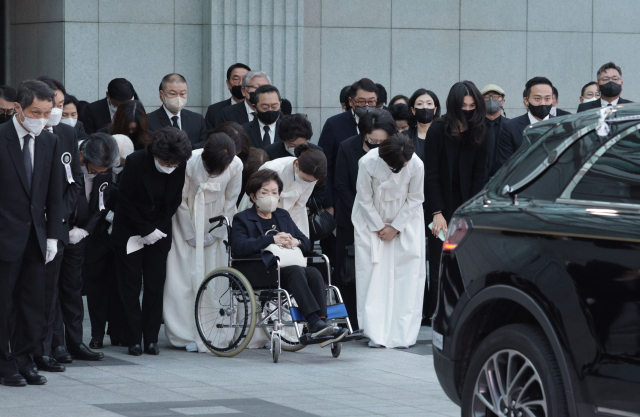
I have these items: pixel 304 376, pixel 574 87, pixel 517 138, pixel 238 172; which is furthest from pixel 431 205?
pixel 574 87

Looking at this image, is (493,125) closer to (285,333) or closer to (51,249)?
(285,333)

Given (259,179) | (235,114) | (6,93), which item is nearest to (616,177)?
(259,179)

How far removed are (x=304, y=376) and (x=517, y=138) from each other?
3.49 m

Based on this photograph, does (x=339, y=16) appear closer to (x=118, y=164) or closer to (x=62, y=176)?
(x=118, y=164)

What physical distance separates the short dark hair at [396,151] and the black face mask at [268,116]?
1626mm

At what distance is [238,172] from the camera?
912 cm

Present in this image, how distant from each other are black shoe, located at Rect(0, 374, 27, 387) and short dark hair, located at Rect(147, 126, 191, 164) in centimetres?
216

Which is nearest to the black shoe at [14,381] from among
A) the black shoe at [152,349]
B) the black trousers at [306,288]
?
the black shoe at [152,349]

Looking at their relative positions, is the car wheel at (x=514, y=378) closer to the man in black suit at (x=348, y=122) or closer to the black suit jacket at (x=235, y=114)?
the man in black suit at (x=348, y=122)

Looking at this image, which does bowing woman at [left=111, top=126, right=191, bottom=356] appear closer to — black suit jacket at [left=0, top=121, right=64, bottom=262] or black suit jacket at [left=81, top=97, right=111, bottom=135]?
black suit jacket at [left=0, top=121, right=64, bottom=262]

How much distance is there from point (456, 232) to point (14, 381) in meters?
3.40

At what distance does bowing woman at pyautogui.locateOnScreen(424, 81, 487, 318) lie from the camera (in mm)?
9555

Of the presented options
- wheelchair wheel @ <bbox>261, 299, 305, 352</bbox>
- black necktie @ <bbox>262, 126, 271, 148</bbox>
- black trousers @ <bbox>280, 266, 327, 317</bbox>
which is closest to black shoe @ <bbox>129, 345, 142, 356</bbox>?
wheelchair wheel @ <bbox>261, 299, 305, 352</bbox>

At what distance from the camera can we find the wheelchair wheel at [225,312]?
335 inches
